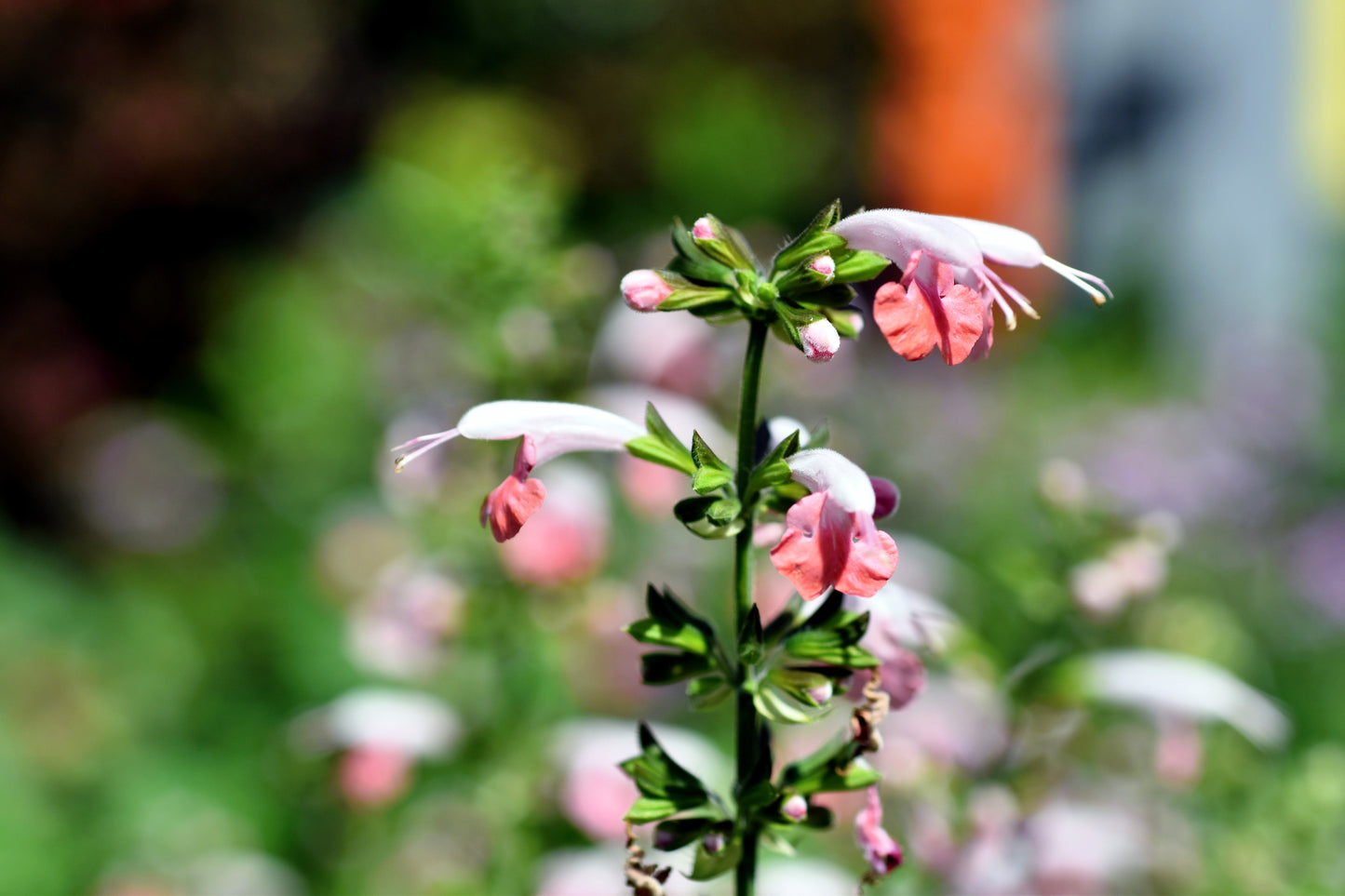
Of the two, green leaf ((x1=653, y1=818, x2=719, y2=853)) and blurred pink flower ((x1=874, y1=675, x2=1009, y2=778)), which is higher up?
green leaf ((x1=653, y1=818, x2=719, y2=853))

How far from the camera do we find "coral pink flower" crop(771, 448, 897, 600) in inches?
25.5

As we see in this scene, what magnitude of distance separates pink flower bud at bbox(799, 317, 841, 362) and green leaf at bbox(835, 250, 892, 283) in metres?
0.06

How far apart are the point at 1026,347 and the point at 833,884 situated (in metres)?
6.06

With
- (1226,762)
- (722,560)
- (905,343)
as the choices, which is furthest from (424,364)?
(905,343)

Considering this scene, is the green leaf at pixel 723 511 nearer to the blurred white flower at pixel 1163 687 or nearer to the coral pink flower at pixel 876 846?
the coral pink flower at pixel 876 846

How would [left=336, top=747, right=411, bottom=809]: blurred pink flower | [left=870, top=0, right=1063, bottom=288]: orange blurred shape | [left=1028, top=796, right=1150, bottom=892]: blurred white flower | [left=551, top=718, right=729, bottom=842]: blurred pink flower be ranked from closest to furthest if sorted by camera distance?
[left=1028, top=796, right=1150, bottom=892]: blurred white flower → [left=551, top=718, right=729, bottom=842]: blurred pink flower → [left=336, top=747, right=411, bottom=809]: blurred pink flower → [left=870, top=0, right=1063, bottom=288]: orange blurred shape

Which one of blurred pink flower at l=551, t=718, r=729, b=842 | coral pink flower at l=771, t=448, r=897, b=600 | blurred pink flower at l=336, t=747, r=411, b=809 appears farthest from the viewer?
blurred pink flower at l=336, t=747, r=411, b=809

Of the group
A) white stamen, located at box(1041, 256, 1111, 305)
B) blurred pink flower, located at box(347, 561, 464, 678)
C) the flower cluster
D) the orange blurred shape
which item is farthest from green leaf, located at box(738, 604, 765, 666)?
the orange blurred shape

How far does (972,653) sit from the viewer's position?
1.11 meters

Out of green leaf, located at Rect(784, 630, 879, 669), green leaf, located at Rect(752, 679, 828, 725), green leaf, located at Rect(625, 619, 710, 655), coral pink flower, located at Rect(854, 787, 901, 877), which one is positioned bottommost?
coral pink flower, located at Rect(854, 787, 901, 877)

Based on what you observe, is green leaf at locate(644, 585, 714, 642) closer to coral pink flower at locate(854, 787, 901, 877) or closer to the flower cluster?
the flower cluster

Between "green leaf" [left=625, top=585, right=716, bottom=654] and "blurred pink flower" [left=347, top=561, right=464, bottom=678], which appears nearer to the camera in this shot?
"green leaf" [left=625, top=585, right=716, bottom=654]

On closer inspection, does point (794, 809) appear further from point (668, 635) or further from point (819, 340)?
point (819, 340)

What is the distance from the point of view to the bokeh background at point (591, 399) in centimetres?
140
